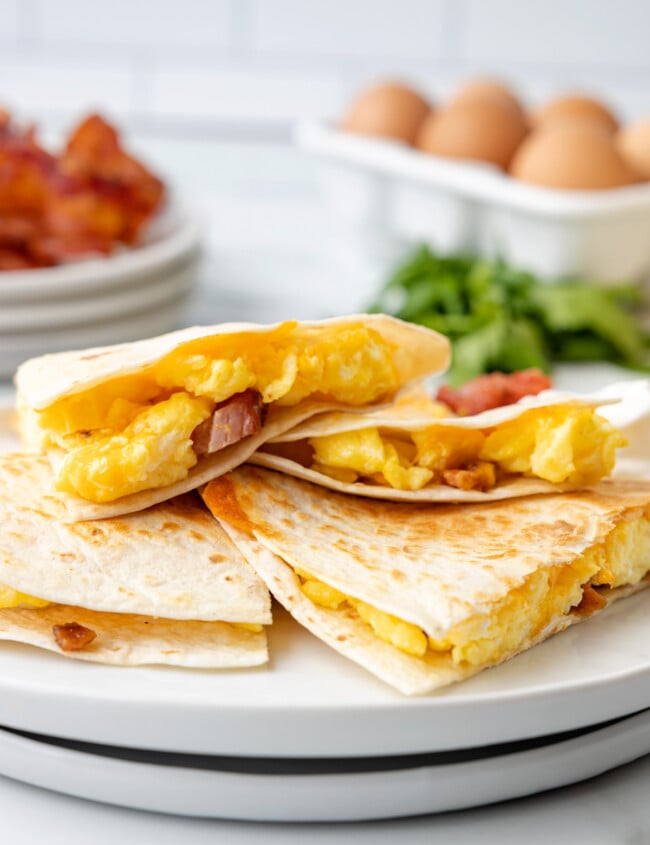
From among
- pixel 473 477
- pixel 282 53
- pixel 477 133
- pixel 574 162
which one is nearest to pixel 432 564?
pixel 473 477

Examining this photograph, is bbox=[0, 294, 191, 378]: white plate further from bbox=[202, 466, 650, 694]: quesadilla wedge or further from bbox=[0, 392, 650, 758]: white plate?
bbox=[0, 392, 650, 758]: white plate

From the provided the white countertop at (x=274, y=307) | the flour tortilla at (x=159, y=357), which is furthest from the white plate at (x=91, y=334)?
the flour tortilla at (x=159, y=357)

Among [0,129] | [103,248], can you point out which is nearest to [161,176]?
[0,129]

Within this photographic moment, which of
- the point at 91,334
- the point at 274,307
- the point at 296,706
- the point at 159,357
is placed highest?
the point at 159,357

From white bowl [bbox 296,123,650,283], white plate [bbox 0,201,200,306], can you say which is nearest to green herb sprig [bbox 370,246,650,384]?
white bowl [bbox 296,123,650,283]

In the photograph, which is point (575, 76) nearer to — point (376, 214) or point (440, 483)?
point (376, 214)

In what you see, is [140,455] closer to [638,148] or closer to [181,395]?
[181,395]
